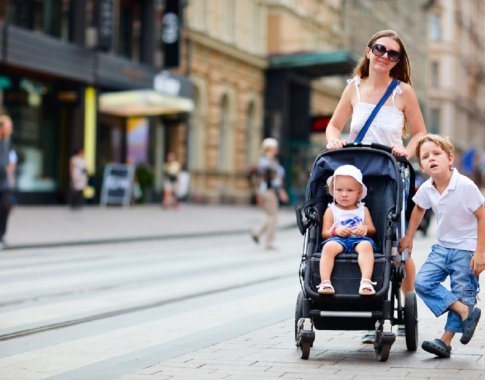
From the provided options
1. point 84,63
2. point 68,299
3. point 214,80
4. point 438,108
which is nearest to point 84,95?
point 84,63

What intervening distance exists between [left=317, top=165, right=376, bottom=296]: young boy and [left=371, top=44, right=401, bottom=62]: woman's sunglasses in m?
0.84

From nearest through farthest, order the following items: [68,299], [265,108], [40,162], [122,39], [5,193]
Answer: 1. [68,299]
2. [5,193]
3. [40,162]
4. [122,39]
5. [265,108]

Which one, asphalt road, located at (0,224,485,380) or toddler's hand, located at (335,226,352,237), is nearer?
asphalt road, located at (0,224,485,380)

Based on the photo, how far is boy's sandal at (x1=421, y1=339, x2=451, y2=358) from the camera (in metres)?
5.90

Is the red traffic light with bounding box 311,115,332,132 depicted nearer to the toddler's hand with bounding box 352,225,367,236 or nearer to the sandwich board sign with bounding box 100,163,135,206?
the sandwich board sign with bounding box 100,163,135,206

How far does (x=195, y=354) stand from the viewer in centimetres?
616

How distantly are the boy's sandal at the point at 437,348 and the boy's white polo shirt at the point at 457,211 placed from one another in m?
Result: 0.57

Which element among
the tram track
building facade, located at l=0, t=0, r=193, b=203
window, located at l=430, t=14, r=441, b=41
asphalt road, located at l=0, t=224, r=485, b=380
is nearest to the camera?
asphalt road, located at l=0, t=224, r=485, b=380

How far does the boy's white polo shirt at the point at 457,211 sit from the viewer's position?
19.7ft

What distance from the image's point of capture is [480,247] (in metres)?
5.88

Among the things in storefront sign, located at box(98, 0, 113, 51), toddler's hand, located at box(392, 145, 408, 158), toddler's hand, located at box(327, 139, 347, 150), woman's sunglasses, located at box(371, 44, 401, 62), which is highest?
storefront sign, located at box(98, 0, 113, 51)

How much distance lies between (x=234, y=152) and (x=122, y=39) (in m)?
8.96

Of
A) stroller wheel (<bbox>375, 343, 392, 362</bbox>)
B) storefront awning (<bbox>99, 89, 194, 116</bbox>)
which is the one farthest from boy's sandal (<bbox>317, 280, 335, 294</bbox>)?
storefront awning (<bbox>99, 89, 194, 116</bbox>)

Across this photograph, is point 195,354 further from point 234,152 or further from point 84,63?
point 234,152
